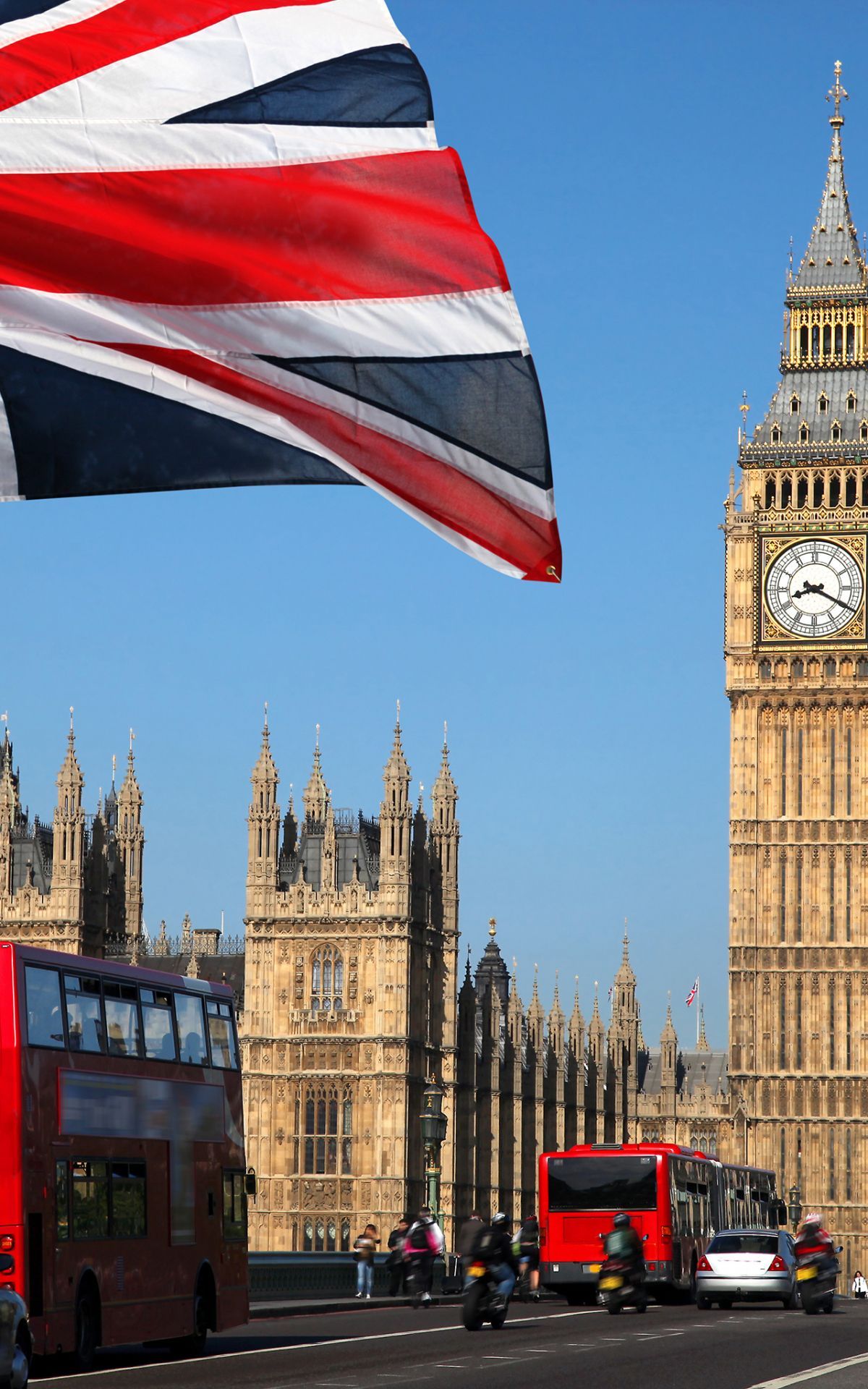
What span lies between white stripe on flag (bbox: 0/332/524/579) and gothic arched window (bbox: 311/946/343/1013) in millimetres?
59122

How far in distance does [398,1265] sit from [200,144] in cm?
3283

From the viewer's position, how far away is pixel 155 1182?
2555cm

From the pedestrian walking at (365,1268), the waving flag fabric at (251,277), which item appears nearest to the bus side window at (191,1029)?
the waving flag fabric at (251,277)

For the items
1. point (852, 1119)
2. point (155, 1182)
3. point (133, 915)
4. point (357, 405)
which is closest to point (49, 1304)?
point (155, 1182)

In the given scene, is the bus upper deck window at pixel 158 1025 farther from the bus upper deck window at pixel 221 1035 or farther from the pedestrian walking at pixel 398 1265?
the pedestrian walking at pixel 398 1265

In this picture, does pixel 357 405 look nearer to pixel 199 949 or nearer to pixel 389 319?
pixel 389 319

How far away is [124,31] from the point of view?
42.9 feet

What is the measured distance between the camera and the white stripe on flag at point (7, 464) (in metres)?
12.3

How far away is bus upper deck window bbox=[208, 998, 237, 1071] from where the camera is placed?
2733 cm

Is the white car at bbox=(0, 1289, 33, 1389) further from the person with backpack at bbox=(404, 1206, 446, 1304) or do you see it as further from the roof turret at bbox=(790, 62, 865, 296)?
the roof turret at bbox=(790, 62, 865, 296)

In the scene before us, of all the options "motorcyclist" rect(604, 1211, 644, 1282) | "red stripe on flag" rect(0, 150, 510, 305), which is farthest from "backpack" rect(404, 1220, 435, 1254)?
"red stripe on flag" rect(0, 150, 510, 305)

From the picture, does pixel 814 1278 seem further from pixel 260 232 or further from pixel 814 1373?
A: pixel 260 232

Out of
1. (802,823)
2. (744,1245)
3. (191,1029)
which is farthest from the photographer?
(802,823)

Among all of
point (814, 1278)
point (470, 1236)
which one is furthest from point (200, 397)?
point (814, 1278)
